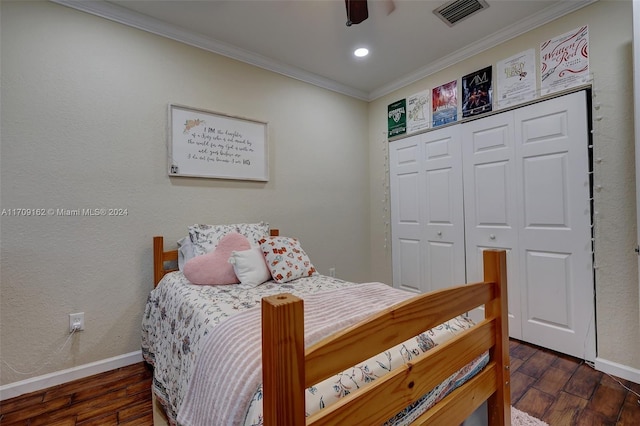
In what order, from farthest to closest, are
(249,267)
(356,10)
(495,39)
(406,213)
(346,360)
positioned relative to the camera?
(406,213) < (495,39) < (249,267) < (356,10) < (346,360)

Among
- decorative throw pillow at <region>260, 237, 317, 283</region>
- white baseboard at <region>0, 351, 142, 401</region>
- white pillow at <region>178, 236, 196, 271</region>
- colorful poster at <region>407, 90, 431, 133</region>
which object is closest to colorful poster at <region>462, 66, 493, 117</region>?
colorful poster at <region>407, 90, 431, 133</region>

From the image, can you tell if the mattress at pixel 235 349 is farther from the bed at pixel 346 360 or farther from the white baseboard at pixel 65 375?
the white baseboard at pixel 65 375

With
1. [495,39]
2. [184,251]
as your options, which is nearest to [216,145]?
[184,251]

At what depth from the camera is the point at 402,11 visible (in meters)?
2.09

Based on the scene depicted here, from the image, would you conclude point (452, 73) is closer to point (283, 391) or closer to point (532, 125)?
point (532, 125)

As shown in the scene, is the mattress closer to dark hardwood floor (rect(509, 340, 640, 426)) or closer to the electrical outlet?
→ the electrical outlet

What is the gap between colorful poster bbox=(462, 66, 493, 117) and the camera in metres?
2.48

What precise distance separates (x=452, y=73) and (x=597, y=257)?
6.24 ft

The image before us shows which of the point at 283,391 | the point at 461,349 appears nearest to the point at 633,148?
the point at 461,349

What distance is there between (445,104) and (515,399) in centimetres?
240

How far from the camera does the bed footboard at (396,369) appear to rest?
0.56 metres

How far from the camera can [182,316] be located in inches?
56.6

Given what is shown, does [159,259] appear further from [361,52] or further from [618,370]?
[618,370]

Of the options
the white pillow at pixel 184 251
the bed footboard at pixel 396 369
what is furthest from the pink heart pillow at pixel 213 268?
the bed footboard at pixel 396 369
